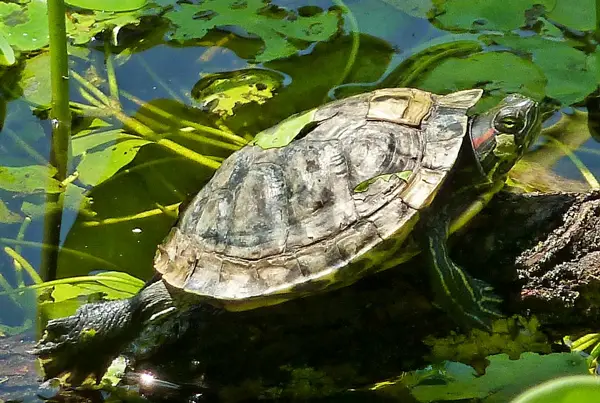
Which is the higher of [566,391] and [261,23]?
[566,391]

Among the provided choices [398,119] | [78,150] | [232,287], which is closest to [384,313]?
[232,287]

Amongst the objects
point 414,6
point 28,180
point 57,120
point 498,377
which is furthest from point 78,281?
point 414,6

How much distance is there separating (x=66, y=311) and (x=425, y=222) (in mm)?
1364

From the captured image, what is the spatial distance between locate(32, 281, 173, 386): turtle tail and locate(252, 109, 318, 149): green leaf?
604 mm

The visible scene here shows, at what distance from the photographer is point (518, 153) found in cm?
246

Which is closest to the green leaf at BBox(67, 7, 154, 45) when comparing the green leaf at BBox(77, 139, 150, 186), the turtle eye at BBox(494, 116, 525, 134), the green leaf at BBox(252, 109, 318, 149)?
the green leaf at BBox(77, 139, 150, 186)

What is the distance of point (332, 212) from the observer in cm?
232

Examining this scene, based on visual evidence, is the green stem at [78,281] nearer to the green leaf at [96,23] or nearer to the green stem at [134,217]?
the green stem at [134,217]

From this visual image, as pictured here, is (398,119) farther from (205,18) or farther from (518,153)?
(205,18)

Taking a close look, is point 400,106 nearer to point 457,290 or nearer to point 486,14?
point 457,290

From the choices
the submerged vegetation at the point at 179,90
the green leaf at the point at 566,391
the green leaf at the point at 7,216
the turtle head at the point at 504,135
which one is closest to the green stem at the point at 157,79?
the submerged vegetation at the point at 179,90

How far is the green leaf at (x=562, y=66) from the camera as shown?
3254 mm

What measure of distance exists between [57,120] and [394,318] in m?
1.90

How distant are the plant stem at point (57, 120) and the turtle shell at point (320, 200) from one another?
72 cm
